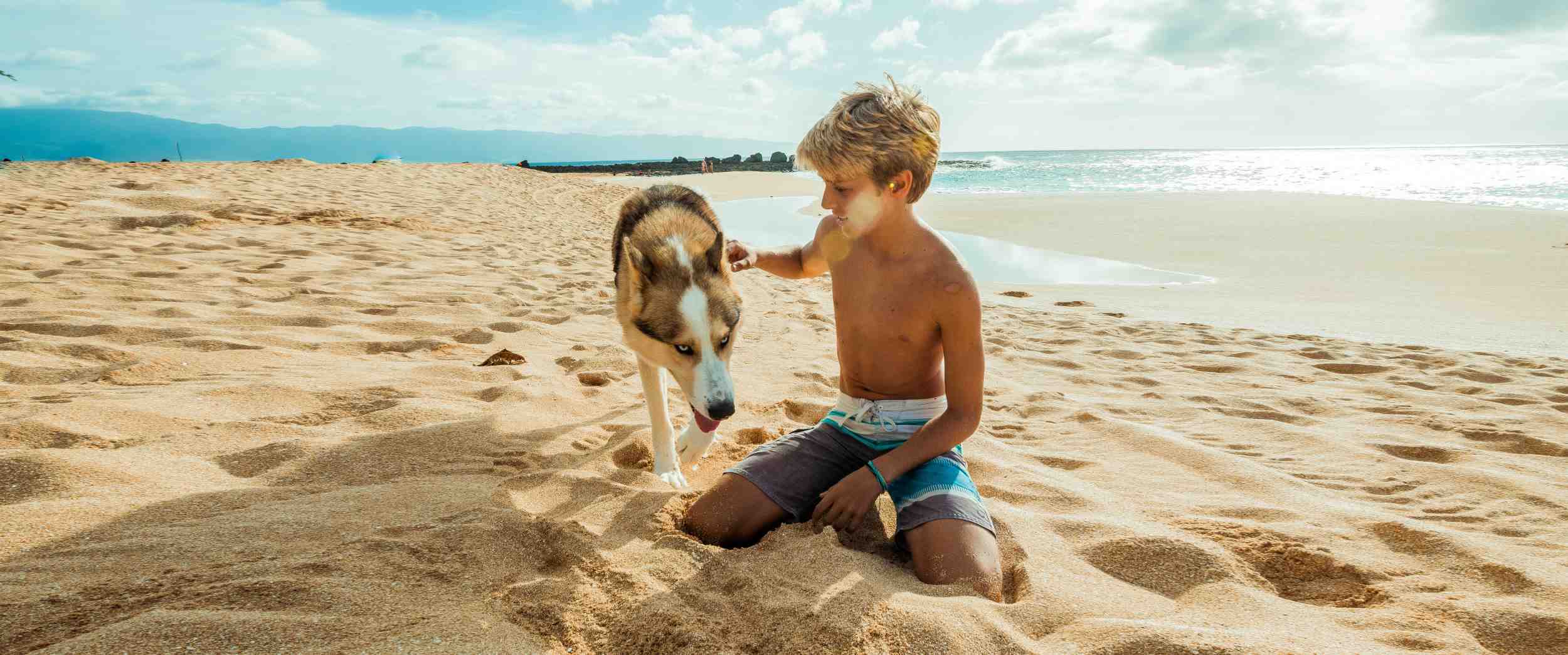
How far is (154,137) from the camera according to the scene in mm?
189250

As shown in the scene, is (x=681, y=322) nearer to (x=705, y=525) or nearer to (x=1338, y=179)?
(x=705, y=525)

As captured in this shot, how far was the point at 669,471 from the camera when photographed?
3096 mm

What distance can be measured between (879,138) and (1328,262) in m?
10.7

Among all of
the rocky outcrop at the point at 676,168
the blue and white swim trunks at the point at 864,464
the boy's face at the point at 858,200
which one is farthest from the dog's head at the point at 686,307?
the rocky outcrop at the point at 676,168

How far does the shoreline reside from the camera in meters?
6.74

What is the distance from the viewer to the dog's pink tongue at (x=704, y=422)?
2.92m

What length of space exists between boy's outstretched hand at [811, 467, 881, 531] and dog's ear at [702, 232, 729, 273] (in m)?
1.24

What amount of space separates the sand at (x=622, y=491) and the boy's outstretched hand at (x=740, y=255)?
0.84m

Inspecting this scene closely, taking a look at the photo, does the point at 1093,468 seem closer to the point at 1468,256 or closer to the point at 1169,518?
the point at 1169,518

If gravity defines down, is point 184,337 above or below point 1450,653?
above

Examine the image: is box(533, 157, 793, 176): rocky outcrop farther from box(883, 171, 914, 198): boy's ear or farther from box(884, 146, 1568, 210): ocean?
box(883, 171, 914, 198): boy's ear

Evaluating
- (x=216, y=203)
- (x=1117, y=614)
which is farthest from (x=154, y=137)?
(x=1117, y=614)

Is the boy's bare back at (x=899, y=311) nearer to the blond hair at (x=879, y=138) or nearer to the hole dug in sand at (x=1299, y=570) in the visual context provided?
the blond hair at (x=879, y=138)

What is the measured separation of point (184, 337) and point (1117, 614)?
453 centimetres
